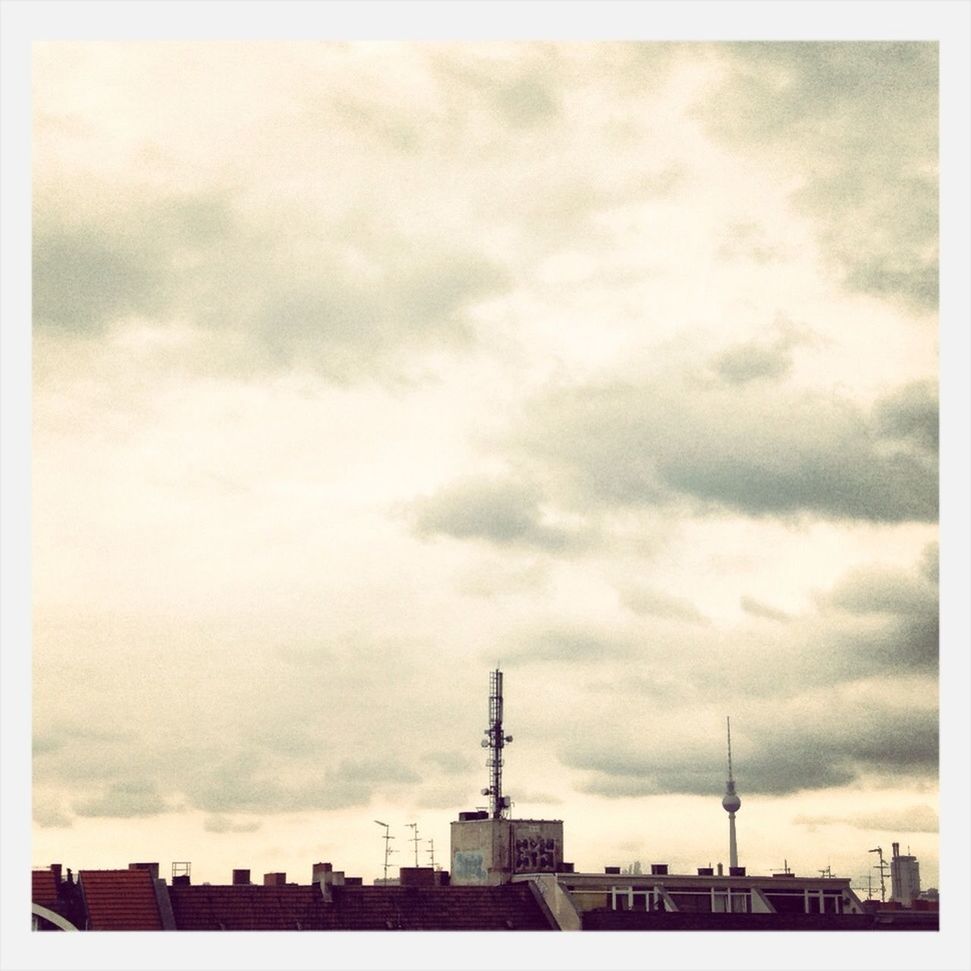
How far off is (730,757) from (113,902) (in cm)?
3662

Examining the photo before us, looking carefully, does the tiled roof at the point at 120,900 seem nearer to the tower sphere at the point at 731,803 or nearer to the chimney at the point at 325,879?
the chimney at the point at 325,879

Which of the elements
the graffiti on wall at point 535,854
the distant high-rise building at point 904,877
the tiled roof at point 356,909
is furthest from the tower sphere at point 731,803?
the tiled roof at point 356,909

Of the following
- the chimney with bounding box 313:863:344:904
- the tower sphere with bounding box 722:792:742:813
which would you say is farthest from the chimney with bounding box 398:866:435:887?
the tower sphere with bounding box 722:792:742:813

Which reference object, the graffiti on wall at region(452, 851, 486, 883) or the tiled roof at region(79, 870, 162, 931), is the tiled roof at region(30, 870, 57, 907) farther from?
the graffiti on wall at region(452, 851, 486, 883)

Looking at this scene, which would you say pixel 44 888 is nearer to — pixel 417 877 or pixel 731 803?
Result: pixel 417 877

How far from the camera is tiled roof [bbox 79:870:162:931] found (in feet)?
308

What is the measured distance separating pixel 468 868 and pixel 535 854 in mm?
4383

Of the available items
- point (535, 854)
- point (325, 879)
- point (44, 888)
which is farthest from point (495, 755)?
point (44, 888)

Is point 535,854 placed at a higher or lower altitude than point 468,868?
higher

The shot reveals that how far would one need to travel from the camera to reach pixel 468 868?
121 metres

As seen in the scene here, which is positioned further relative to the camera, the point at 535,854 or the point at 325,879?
the point at 535,854

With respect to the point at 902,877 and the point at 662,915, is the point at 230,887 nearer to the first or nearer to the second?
the point at 662,915

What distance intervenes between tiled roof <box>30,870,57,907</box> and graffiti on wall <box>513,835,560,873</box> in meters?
34.4

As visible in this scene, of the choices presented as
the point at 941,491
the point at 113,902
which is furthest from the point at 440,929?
the point at 941,491
